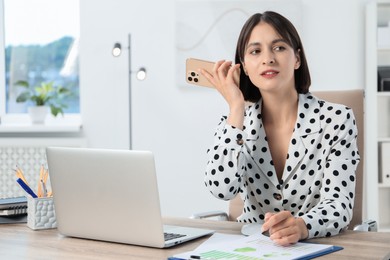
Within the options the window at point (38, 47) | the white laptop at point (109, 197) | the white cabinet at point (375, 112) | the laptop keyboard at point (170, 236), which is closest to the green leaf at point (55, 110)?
the window at point (38, 47)

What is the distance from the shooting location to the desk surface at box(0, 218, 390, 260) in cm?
140

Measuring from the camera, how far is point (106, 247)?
150 centimetres

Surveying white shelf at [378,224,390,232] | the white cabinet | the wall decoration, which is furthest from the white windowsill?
white shelf at [378,224,390,232]

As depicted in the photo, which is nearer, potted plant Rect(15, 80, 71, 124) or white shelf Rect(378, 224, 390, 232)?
white shelf Rect(378, 224, 390, 232)

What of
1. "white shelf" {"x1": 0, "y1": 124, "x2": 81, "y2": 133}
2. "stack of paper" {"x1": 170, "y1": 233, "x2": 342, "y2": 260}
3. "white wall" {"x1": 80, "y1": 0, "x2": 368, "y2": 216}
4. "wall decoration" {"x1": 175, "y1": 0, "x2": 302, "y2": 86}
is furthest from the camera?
"white shelf" {"x1": 0, "y1": 124, "x2": 81, "y2": 133}

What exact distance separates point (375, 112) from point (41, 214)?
255 centimetres

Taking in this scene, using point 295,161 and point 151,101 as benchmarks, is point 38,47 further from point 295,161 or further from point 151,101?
point 295,161

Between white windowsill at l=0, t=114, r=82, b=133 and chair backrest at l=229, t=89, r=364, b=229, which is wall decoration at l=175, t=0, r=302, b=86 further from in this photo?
chair backrest at l=229, t=89, r=364, b=229

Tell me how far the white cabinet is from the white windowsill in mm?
1816

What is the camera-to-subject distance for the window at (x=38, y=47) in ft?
15.1

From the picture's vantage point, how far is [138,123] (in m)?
4.29

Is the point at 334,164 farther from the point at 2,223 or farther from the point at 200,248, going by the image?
the point at 2,223

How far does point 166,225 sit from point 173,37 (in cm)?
260

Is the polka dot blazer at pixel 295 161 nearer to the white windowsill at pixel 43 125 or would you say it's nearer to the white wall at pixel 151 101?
the white wall at pixel 151 101
